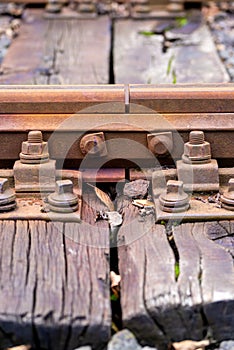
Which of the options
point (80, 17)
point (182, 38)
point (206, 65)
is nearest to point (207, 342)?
point (206, 65)

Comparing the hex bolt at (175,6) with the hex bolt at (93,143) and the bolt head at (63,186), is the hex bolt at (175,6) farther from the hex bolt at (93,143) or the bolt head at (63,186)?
the bolt head at (63,186)

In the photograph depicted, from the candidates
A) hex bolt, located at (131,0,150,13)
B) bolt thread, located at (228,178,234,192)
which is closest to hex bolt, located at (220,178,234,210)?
bolt thread, located at (228,178,234,192)

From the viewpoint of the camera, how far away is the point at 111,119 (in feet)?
9.62

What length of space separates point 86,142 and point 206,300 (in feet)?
3.04

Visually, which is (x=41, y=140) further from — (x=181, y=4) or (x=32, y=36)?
(x=181, y=4)

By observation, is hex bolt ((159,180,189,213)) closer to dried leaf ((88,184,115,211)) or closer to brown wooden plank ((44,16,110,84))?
dried leaf ((88,184,115,211))

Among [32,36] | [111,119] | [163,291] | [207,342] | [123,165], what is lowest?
[207,342]

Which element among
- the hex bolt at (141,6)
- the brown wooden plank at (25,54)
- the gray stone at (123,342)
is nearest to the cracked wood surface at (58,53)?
the brown wooden plank at (25,54)

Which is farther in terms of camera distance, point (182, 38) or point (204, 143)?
point (182, 38)

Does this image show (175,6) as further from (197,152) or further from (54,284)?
(54,284)

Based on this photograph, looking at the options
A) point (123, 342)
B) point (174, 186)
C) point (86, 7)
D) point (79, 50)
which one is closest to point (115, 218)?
point (174, 186)

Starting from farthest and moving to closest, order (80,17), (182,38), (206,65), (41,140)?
(80,17)
(182,38)
(206,65)
(41,140)

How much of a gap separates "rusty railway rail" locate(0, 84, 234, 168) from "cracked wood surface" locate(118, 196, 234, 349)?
547mm

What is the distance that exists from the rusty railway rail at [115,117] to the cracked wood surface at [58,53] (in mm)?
1108
